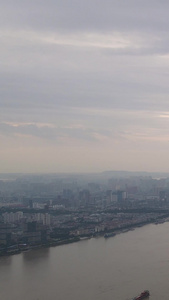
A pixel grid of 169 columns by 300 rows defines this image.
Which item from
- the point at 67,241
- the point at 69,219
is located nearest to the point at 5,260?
the point at 67,241

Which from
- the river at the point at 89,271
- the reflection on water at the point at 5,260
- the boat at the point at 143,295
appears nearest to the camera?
the boat at the point at 143,295

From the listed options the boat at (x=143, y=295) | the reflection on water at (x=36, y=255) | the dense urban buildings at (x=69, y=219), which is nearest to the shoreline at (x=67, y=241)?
the dense urban buildings at (x=69, y=219)

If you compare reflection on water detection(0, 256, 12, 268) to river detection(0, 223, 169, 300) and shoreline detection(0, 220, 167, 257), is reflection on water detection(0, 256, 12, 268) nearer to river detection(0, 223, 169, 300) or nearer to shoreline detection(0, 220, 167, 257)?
river detection(0, 223, 169, 300)

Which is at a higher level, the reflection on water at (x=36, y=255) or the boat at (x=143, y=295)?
the reflection on water at (x=36, y=255)

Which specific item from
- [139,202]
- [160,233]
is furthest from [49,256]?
[139,202]

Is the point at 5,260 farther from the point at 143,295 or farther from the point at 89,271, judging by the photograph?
the point at 143,295

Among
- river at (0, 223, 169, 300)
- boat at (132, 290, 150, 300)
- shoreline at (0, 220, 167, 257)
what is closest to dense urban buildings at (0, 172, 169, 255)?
shoreline at (0, 220, 167, 257)

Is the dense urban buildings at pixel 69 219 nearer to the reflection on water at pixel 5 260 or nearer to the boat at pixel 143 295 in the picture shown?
the reflection on water at pixel 5 260

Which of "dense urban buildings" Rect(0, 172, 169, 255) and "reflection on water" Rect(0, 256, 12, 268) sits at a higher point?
"dense urban buildings" Rect(0, 172, 169, 255)
